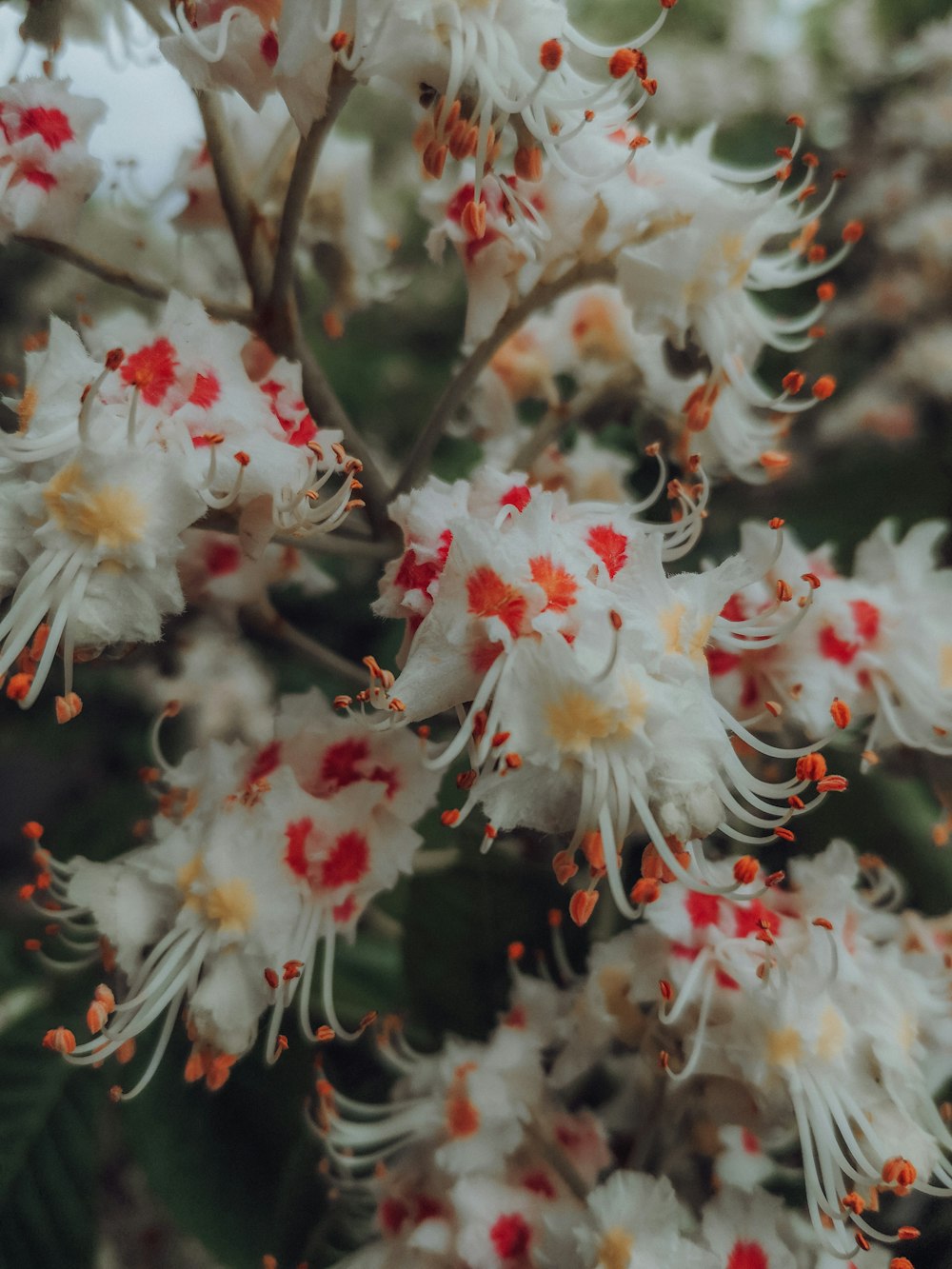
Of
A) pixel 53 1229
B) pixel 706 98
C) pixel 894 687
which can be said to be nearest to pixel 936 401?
pixel 706 98

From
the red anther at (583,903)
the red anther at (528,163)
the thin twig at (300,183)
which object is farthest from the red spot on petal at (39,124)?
the red anther at (583,903)

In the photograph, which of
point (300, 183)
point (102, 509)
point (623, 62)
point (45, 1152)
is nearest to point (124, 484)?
point (102, 509)

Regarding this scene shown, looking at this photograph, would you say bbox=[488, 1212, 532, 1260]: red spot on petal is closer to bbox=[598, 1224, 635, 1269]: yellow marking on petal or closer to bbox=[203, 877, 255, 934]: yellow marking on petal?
bbox=[598, 1224, 635, 1269]: yellow marking on petal

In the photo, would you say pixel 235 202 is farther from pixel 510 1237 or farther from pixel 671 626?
pixel 510 1237

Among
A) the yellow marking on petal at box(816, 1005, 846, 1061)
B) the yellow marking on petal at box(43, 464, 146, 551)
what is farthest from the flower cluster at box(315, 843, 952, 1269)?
the yellow marking on petal at box(43, 464, 146, 551)

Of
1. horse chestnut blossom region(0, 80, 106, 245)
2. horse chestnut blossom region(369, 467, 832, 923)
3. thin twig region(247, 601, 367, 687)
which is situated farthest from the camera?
thin twig region(247, 601, 367, 687)
